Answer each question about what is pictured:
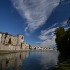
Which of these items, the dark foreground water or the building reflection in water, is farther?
the dark foreground water

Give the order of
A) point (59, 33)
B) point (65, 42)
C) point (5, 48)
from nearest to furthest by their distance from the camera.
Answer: point (65, 42), point (59, 33), point (5, 48)

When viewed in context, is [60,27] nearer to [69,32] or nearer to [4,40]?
[69,32]

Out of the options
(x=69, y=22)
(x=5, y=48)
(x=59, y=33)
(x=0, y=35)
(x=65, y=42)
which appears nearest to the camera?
(x=69, y=22)

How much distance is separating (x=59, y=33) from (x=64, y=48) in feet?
57.1

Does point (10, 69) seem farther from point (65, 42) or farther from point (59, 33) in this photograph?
point (59, 33)

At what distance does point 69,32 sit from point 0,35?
11177 cm

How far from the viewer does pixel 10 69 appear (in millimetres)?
40438

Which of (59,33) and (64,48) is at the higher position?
(59,33)

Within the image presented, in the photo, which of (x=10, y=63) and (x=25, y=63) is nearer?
(x=10, y=63)

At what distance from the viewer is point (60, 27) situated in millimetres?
104438

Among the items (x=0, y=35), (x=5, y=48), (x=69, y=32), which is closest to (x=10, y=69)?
(x=69, y=32)

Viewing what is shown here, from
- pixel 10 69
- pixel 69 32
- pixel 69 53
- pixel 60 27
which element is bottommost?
pixel 10 69

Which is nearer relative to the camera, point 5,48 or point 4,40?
point 5,48

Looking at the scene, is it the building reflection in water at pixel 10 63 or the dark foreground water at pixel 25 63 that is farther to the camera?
the dark foreground water at pixel 25 63
